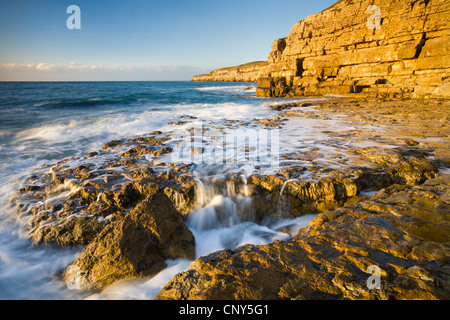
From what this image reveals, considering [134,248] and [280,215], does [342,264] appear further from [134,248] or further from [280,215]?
[134,248]

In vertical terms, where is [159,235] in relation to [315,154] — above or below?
below

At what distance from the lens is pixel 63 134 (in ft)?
29.6

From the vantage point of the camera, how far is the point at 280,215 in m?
3.69

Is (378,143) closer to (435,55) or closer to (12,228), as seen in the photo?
(12,228)

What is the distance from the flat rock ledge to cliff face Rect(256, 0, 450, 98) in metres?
15.9

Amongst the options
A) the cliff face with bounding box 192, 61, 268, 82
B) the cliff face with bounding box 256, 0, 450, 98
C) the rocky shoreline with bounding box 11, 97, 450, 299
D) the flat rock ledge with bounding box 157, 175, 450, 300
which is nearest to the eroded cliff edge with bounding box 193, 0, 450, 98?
the cliff face with bounding box 256, 0, 450, 98

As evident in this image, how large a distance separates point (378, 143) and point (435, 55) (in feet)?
49.7

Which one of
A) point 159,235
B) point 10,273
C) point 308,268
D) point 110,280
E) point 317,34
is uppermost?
point 317,34

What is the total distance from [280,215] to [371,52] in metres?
21.7

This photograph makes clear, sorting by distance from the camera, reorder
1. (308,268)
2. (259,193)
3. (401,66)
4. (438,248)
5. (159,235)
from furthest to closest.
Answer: (401,66), (259,193), (159,235), (438,248), (308,268)

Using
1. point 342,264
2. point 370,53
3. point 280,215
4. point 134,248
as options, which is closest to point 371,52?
point 370,53

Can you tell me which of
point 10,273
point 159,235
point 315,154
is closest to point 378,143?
point 315,154

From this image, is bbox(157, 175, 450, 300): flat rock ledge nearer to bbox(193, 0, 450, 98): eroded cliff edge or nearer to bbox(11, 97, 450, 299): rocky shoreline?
bbox(11, 97, 450, 299): rocky shoreline

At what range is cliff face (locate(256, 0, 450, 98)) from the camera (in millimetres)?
14594
